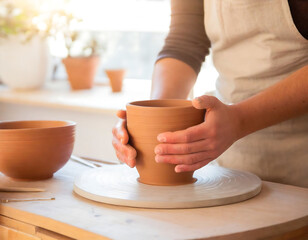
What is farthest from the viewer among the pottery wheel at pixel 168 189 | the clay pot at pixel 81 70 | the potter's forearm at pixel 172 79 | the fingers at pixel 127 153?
the clay pot at pixel 81 70

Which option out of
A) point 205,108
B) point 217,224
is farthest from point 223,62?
point 217,224

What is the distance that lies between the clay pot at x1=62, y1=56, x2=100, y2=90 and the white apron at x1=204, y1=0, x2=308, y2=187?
137cm

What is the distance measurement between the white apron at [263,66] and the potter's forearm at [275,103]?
0.49 ft

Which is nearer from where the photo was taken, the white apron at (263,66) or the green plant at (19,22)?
the white apron at (263,66)

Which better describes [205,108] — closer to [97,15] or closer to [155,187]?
[155,187]

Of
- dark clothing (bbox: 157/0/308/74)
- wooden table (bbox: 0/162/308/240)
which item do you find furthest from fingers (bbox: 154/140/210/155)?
dark clothing (bbox: 157/0/308/74)

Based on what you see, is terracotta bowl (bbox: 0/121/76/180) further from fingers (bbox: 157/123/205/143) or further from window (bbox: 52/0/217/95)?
window (bbox: 52/0/217/95)

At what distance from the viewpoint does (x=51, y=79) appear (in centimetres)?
314

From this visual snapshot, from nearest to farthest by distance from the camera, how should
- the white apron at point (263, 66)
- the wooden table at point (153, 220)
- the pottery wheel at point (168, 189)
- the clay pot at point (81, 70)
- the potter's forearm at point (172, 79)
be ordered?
the wooden table at point (153, 220) → the pottery wheel at point (168, 189) → the white apron at point (263, 66) → the potter's forearm at point (172, 79) → the clay pot at point (81, 70)

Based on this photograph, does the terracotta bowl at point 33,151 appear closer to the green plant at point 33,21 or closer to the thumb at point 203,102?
the thumb at point 203,102

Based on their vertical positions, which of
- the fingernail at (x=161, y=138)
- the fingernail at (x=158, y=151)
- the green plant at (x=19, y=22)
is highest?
the green plant at (x=19, y=22)

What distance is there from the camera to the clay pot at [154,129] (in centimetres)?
95

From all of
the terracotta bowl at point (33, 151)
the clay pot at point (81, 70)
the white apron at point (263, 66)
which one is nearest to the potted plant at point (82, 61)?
the clay pot at point (81, 70)

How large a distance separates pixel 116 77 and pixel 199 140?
1.56 m
